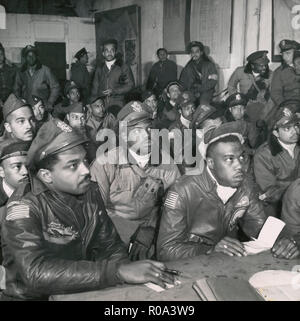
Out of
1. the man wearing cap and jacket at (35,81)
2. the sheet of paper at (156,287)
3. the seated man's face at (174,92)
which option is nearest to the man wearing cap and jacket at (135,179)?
the seated man's face at (174,92)

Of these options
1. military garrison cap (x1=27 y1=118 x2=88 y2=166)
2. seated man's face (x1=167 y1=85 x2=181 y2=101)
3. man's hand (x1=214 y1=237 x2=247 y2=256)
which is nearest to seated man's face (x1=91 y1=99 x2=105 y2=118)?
seated man's face (x1=167 y1=85 x2=181 y2=101)

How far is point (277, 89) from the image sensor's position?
2625mm

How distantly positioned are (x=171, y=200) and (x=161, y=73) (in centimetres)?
92

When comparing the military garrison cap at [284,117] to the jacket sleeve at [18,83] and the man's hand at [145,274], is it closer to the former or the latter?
the man's hand at [145,274]

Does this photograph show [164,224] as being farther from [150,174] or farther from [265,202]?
[265,202]

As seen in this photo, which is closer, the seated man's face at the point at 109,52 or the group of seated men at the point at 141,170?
the group of seated men at the point at 141,170

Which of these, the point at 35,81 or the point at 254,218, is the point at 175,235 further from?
the point at 35,81

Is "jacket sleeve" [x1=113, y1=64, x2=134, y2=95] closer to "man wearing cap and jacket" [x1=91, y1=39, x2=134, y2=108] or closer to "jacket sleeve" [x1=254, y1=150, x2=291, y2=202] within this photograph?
"man wearing cap and jacket" [x1=91, y1=39, x2=134, y2=108]

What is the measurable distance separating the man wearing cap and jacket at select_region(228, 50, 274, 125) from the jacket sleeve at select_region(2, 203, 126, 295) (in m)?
1.53

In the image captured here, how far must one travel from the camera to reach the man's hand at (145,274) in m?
1.57

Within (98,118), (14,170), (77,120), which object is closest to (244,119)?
(98,118)

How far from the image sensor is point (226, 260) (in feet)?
5.88
